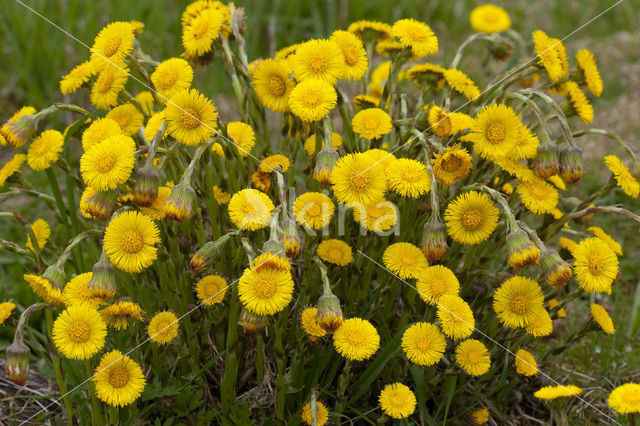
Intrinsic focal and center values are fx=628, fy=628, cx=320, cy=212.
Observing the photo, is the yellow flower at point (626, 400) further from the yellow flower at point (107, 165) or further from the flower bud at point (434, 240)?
the yellow flower at point (107, 165)

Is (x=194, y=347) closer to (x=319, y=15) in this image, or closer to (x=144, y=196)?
(x=144, y=196)

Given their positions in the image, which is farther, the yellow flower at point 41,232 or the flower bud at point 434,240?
the yellow flower at point 41,232

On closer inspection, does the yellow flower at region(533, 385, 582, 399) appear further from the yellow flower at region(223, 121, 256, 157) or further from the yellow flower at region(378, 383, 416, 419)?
the yellow flower at region(223, 121, 256, 157)

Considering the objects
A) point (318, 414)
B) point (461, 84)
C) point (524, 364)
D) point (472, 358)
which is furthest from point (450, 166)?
point (318, 414)

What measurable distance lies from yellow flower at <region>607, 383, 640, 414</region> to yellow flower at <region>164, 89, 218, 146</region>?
1193mm

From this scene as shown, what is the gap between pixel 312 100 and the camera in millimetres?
1616

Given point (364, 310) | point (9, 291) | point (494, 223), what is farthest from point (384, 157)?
point (9, 291)

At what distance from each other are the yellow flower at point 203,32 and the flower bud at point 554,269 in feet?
3.62

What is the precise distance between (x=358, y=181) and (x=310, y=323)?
39 centimetres

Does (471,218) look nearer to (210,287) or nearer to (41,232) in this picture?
(210,287)

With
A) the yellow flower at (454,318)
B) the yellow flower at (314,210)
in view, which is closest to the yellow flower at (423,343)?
the yellow flower at (454,318)

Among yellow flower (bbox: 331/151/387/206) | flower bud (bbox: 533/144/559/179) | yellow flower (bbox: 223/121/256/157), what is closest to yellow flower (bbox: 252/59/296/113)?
yellow flower (bbox: 223/121/256/157)

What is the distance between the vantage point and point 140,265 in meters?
1.50

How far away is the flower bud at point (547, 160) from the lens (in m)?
1.71
